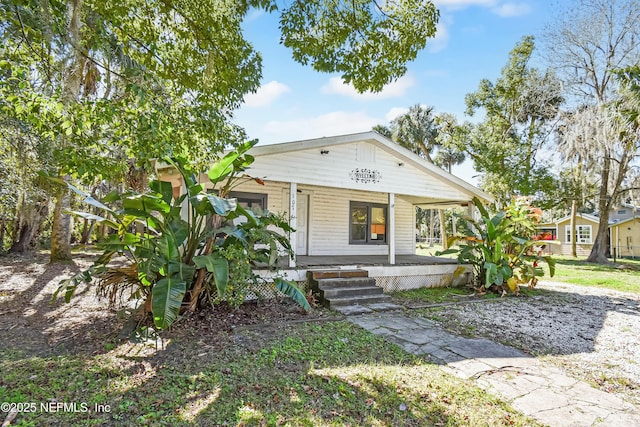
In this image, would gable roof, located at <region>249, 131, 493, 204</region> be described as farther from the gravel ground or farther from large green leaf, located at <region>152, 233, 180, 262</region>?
the gravel ground

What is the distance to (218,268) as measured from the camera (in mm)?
4398

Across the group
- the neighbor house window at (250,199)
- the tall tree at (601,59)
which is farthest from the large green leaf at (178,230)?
the tall tree at (601,59)

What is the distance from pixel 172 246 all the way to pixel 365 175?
219 inches

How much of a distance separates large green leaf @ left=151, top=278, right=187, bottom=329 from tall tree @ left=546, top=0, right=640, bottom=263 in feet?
55.8

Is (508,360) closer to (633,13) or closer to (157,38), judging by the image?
(157,38)

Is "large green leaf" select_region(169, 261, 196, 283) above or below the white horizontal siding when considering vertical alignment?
below

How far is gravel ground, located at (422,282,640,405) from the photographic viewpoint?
4.09 meters

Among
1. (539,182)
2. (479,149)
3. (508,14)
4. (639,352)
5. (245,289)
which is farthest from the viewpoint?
(479,149)

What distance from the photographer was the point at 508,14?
7.08 m

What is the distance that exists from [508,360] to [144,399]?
404 cm

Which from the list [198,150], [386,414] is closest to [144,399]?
[386,414]

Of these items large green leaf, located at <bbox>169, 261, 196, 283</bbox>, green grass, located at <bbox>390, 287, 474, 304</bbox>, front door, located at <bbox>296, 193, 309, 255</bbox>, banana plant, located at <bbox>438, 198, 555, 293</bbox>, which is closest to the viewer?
large green leaf, located at <bbox>169, 261, 196, 283</bbox>

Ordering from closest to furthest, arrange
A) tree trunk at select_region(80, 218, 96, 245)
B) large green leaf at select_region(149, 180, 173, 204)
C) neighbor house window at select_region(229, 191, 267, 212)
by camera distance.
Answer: large green leaf at select_region(149, 180, 173, 204), neighbor house window at select_region(229, 191, 267, 212), tree trunk at select_region(80, 218, 96, 245)

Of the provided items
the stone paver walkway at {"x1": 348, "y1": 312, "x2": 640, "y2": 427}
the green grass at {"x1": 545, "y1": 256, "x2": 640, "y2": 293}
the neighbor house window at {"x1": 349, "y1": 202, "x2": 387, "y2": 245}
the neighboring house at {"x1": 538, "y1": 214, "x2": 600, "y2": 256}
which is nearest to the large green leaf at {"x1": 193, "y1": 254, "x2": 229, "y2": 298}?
the stone paver walkway at {"x1": 348, "y1": 312, "x2": 640, "y2": 427}
